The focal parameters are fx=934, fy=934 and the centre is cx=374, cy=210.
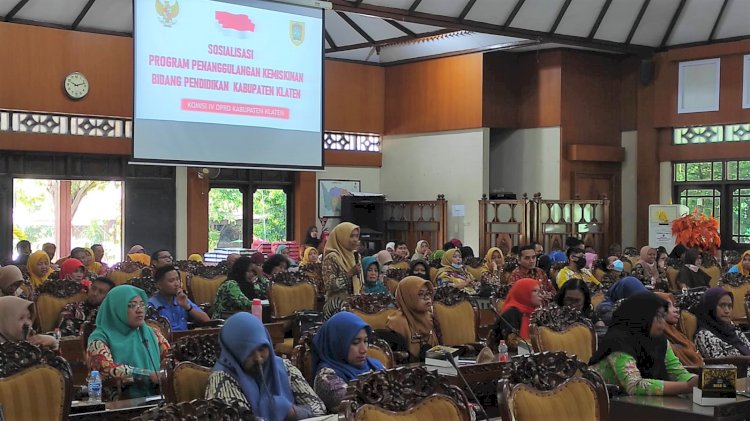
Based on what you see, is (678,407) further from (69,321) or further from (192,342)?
(69,321)

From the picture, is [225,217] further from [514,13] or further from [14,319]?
[14,319]

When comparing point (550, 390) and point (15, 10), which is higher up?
point (15, 10)

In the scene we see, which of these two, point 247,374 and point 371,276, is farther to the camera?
point 371,276

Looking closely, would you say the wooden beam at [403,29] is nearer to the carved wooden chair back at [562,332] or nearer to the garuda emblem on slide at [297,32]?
the garuda emblem on slide at [297,32]

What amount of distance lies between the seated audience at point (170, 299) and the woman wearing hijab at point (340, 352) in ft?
7.50

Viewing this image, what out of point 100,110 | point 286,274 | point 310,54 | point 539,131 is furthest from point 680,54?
point 286,274

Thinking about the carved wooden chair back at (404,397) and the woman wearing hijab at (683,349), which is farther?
the woman wearing hijab at (683,349)

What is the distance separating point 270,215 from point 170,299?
10148 millimetres

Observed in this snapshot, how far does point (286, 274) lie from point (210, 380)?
4.32m

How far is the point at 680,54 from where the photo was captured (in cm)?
1616

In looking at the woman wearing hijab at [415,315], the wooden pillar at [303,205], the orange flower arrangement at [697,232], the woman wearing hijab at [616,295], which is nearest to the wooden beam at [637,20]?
the orange flower arrangement at [697,232]

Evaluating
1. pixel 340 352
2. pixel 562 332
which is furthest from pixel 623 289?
pixel 340 352

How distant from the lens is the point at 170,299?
20.7 ft

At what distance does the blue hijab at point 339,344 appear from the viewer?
403 centimetres
